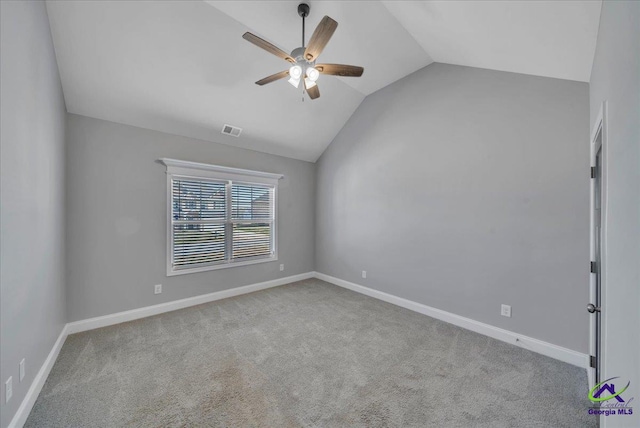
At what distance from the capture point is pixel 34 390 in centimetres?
185

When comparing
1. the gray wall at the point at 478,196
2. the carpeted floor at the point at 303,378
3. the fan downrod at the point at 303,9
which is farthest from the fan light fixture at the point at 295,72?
the carpeted floor at the point at 303,378

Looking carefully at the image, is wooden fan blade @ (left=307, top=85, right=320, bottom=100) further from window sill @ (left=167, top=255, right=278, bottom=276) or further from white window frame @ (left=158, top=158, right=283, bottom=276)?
window sill @ (left=167, top=255, right=278, bottom=276)

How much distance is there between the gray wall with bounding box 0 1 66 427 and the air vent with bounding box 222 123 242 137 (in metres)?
1.75

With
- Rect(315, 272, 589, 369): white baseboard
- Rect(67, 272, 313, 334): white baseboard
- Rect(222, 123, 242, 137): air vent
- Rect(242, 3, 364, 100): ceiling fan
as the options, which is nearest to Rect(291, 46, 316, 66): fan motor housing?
Rect(242, 3, 364, 100): ceiling fan

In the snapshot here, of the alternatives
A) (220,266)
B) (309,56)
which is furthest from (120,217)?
(309,56)

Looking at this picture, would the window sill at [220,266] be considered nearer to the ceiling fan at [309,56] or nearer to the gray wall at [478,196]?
the gray wall at [478,196]

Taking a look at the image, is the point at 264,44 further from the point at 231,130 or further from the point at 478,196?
the point at 478,196

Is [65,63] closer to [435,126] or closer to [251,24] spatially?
[251,24]

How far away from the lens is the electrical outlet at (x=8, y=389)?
147cm

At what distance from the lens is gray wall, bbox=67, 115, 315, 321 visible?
293 centimetres

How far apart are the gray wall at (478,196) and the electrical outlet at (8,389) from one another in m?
3.78

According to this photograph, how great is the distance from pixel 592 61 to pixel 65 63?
4709mm

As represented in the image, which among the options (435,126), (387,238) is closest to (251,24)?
(435,126)

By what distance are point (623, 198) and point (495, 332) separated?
2381 mm
